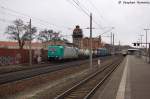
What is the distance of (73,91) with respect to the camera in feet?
60.6

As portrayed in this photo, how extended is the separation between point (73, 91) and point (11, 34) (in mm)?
82232

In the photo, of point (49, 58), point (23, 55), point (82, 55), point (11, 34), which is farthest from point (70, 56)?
point (11, 34)

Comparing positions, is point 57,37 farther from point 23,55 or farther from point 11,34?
point 23,55

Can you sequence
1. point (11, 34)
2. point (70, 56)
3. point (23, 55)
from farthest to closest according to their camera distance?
point (11, 34) < point (70, 56) < point (23, 55)

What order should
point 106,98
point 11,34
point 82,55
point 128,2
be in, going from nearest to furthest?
1. point 106,98
2. point 128,2
3. point 82,55
4. point 11,34

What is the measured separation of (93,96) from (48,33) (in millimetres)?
101478

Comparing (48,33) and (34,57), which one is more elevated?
(48,33)

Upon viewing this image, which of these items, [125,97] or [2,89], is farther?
[2,89]

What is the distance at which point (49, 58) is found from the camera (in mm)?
61344

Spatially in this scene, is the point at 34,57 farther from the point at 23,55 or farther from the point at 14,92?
the point at 14,92

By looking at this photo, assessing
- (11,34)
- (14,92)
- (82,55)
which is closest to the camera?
(14,92)

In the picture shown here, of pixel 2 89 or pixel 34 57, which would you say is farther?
pixel 34 57

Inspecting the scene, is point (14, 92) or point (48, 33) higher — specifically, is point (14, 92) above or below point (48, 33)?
below

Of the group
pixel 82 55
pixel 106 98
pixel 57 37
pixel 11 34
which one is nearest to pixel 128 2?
pixel 106 98
